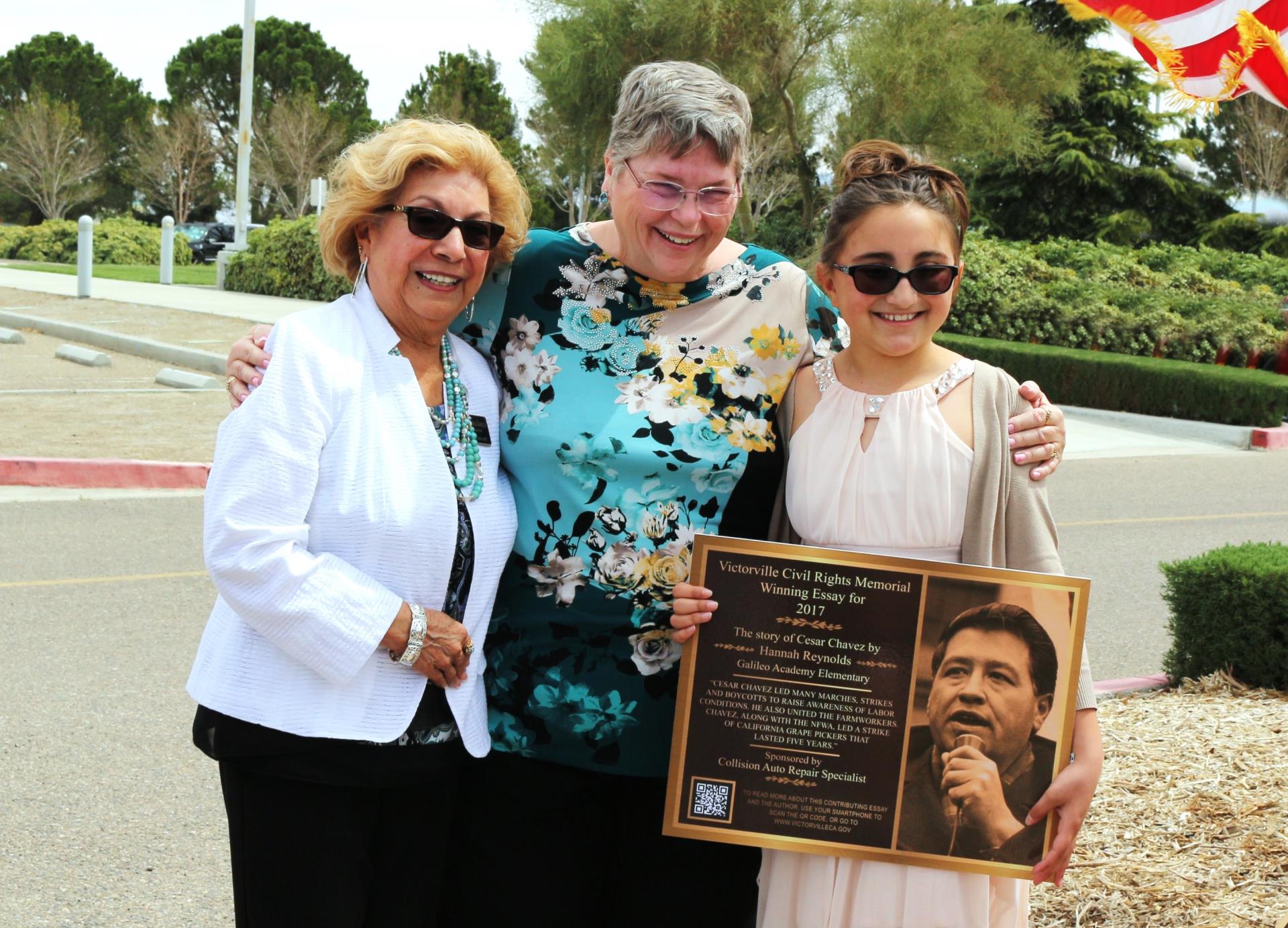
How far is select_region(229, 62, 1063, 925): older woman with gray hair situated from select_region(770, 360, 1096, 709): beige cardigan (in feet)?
1.46

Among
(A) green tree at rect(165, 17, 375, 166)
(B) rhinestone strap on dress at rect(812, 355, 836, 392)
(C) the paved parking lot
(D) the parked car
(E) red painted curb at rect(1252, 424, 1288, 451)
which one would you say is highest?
(A) green tree at rect(165, 17, 375, 166)

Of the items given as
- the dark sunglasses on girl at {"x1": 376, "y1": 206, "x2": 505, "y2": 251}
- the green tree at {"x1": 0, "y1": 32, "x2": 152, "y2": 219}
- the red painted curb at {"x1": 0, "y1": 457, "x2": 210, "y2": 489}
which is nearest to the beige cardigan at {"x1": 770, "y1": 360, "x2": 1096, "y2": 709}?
the dark sunglasses on girl at {"x1": 376, "y1": 206, "x2": 505, "y2": 251}

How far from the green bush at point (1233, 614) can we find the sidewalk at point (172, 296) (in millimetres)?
17827

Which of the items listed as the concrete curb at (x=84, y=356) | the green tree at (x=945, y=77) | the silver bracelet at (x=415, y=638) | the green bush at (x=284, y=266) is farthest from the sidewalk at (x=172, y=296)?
the silver bracelet at (x=415, y=638)

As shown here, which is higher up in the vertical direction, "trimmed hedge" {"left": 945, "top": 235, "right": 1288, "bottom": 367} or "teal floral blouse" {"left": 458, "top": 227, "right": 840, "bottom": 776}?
"trimmed hedge" {"left": 945, "top": 235, "right": 1288, "bottom": 367}

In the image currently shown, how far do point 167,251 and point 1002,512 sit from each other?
3041 centimetres

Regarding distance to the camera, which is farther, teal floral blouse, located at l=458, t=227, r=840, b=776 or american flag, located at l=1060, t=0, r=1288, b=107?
american flag, located at l=1060, t=0, r=1288, b=107

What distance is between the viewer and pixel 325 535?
2254mm

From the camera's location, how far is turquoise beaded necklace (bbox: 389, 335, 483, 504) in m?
2.41

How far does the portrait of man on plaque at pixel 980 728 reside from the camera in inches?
90.9

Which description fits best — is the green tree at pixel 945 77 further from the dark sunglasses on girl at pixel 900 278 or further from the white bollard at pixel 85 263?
the dark sunglasses on girl at pixel 900 278

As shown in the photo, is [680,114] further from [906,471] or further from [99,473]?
[99,473]

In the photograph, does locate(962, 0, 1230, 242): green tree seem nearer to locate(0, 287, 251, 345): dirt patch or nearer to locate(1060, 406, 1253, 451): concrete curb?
locate(1060, 406, 1253, 451): concrete curb

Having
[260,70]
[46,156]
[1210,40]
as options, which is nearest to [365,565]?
[1210,40]
